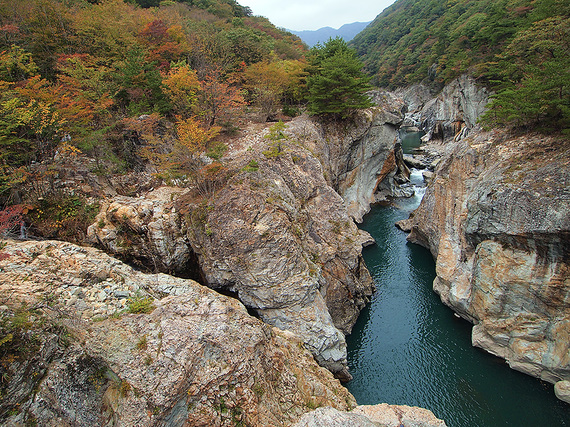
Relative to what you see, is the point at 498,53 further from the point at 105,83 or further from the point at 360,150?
the point at 105,83

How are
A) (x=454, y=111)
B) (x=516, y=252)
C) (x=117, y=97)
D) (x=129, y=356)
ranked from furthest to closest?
1. (x=454, y=111)
2. (x=117, y=97)
3. (x=516, y=252)
4. (x=129, y=356)

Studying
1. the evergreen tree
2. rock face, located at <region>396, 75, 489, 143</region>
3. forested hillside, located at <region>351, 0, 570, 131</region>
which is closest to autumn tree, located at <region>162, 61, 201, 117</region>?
the evergreen tree

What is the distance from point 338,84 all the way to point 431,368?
2357cm

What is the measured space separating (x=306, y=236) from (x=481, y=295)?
449 inches

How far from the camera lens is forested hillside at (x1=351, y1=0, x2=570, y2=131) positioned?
15547 mm

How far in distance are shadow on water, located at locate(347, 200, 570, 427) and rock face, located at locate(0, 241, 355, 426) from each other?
246 inches

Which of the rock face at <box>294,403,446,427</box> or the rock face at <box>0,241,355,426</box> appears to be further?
the rock face at <box>294,403,446,427</box>

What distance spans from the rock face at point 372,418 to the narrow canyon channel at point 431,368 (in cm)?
566

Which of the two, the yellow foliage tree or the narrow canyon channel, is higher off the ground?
the yellow foliage tree

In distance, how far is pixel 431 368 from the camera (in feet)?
53.8

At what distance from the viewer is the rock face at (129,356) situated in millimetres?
6996

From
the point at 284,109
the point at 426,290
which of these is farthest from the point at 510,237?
the point at 284,109

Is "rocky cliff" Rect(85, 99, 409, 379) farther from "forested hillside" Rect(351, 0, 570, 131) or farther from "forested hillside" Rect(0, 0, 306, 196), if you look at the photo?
"forested hillside" Rect(351, 0, 570, 131)

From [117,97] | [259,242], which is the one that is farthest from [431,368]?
[117,97]
